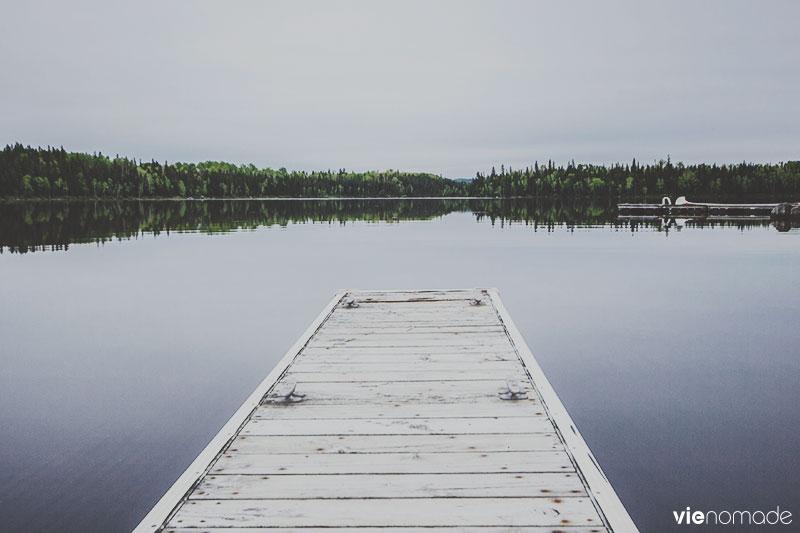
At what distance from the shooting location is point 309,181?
18938cm

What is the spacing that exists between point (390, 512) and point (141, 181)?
534 ft

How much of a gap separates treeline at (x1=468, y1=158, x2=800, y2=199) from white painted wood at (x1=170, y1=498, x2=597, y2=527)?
14480cm

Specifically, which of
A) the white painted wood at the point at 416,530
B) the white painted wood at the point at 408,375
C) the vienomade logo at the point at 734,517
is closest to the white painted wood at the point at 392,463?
the white painted wood at the point at 416,530

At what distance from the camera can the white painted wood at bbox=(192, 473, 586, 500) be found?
338 cm

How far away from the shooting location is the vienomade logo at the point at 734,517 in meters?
4.35

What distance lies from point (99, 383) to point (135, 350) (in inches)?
71.3

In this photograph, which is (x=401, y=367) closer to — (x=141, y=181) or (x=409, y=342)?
(x=409, y=342)

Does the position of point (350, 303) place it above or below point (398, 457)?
above

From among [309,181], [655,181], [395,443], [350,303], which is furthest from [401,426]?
[309,181]

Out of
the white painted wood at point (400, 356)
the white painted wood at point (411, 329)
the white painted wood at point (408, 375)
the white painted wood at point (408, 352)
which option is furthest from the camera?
the white painted wood at point (411, 329)

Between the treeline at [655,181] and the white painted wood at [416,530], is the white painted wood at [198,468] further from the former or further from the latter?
the treeline at [655,181]

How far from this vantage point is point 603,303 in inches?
531

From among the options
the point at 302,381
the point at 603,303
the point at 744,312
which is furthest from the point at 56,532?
the point at 744,312

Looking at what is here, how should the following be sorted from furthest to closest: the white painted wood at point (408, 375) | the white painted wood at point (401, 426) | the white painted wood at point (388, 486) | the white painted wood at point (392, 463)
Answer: the white painted wood at point (408, 375), the white painted wood at point (401, 426), the white painted wood at point (392, 463), the white painted wood at point (388, 486)
